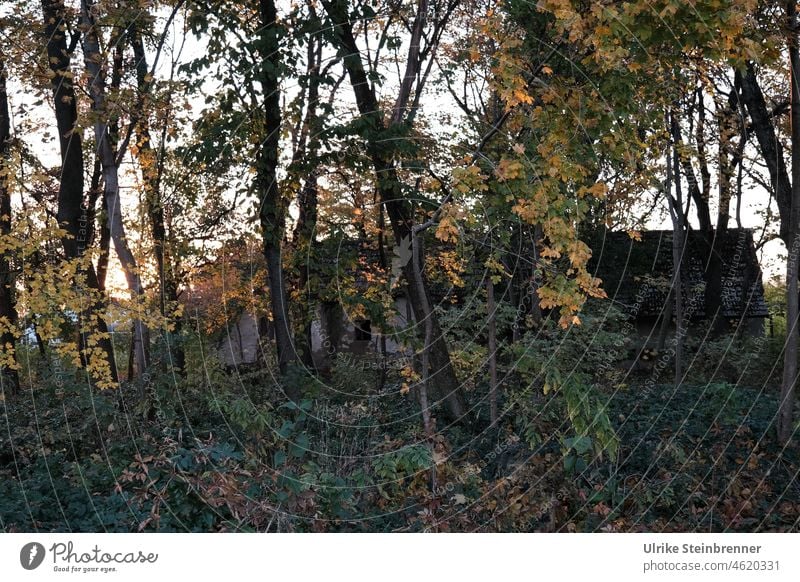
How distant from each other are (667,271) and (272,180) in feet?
50.6

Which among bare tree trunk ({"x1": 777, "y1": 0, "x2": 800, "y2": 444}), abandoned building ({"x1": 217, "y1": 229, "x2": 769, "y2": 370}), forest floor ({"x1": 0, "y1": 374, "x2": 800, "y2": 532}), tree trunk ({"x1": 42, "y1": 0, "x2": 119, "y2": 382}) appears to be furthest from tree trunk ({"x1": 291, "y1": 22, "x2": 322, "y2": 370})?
bare tree trunk ({"x1": 777, "y1": 0, "x2": 800, "y2": 444})

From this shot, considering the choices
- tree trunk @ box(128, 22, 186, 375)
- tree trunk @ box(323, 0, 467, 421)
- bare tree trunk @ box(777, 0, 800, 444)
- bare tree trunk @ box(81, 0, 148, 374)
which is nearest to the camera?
bare tree trunk @ box(777, 0, 800, 444)

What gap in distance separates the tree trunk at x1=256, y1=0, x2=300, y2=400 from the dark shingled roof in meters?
10.7

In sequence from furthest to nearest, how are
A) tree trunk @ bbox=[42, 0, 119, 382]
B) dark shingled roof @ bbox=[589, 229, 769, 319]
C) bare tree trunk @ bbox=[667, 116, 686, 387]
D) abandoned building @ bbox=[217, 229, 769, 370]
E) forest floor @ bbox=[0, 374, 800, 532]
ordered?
dark shingled roof @ bbox=[589, 229, 769, 319], abandoned building @ bbox=[217, 229, 769, 370], bare tree trunk @ bbox=[667, 116, 686, 387], tree trunk @ bbox=[42, 0, 119, 382], forest floor @ bbox=[0, 374, 800, 532]

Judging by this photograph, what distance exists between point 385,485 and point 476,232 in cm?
623

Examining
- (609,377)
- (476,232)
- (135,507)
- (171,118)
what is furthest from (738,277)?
(135,507)

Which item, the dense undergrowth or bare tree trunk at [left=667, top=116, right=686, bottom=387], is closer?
the dense undergrowth

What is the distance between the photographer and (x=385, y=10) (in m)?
15.4

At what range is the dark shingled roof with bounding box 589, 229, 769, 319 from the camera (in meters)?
23.4

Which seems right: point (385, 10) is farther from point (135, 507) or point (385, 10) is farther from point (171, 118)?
point (135, 507)

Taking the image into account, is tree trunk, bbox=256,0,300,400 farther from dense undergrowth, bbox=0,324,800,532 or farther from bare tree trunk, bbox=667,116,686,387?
bare tree trunk, bbox=667,116,686,387

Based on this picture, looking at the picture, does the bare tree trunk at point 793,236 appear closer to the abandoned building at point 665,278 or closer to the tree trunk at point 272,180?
the tree trunk at point 272,180

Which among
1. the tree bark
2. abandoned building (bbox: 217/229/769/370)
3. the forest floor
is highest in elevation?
the tree bark

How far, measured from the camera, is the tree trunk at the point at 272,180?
12.6m
